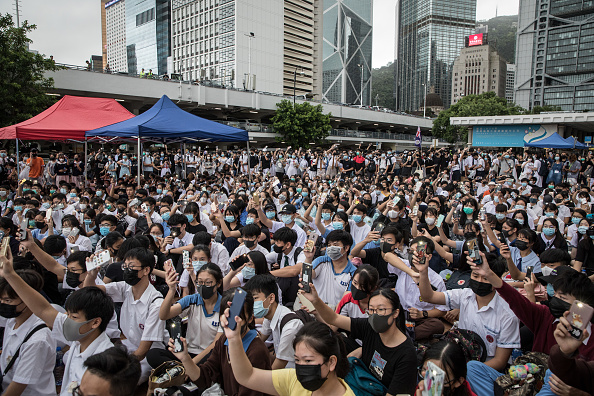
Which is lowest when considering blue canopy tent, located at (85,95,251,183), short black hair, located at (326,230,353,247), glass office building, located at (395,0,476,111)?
short black hair, located at (326,230,353,247)

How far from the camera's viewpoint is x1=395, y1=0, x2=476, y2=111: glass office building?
5620 inches

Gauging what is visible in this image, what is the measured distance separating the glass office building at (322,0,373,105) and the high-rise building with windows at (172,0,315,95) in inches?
764

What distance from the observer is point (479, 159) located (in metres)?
16.8

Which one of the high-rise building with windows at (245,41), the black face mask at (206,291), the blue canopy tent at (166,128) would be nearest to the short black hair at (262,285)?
the black face mask at (206,291)

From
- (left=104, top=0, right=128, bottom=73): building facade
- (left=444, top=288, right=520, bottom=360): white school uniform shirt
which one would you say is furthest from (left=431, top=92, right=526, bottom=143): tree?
(left=104, top=0, right=128, bottom=73): building facade

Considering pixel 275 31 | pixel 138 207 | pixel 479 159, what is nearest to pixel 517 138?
pixel 479 159

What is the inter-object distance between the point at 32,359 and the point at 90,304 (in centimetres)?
57

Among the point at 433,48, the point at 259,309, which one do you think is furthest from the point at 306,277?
the point at 433,48

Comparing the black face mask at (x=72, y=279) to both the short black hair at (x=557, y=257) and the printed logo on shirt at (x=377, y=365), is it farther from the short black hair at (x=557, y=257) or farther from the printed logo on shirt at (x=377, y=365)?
the short black hair at (x=557, y=257)

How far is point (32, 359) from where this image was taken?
278 cm

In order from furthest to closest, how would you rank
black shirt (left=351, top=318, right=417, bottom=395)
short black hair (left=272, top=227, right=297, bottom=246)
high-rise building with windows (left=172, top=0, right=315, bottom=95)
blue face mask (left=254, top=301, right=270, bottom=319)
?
1. high-rise building with windows (left=172, top=0, right=315, bottom=95)
2. short black hair (left=272, top=227, right=297, bottom=246)
3. blue face mask (left=254, top=301, right=270, bottom=319)
4. black shirt (left=351, top=318, right=417, bottom=395)

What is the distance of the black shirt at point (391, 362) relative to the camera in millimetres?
2557

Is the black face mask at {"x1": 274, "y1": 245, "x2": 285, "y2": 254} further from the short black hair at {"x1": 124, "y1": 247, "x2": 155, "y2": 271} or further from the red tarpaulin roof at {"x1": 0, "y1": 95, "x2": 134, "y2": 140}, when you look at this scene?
the red tarpaulin roof at {"x1": 0, "y1": 95, "x2": 134, "y2": 140}

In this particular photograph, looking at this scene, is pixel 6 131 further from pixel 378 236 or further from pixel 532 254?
pixel 532 254
